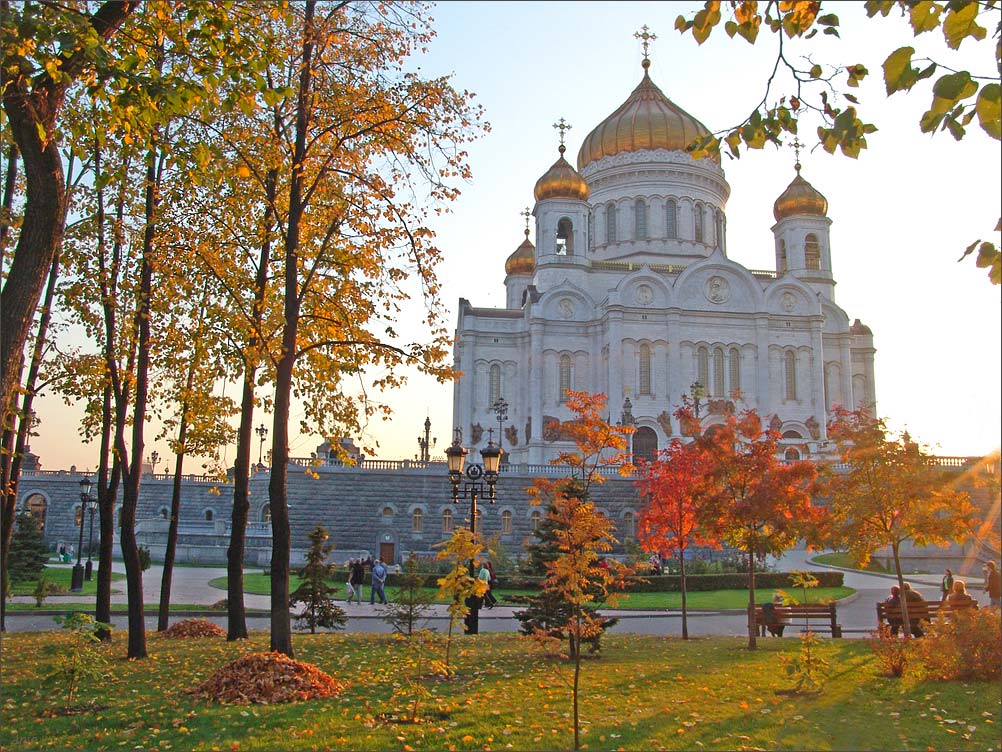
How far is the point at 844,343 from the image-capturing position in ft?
187

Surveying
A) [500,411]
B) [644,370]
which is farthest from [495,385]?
[644,370]

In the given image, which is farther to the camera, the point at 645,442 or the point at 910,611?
the point at 645,442

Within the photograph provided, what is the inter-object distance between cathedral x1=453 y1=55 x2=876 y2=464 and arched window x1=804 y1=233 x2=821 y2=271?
0.10 meters

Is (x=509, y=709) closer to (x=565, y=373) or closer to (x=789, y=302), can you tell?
(x=565, y=373)

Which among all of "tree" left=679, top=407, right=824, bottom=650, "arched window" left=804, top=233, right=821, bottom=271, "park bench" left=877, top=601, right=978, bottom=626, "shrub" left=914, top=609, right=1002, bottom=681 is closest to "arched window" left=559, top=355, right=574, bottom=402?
"arched window" left=804, top=233, right=821, bottom=271

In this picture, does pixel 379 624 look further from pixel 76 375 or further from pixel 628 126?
pixel 628 126

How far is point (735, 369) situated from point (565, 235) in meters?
14.0

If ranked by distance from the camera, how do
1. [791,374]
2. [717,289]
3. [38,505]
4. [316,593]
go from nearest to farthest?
1. [316,593]
2. [38,505]
3. [791,374]
4. [717,289]

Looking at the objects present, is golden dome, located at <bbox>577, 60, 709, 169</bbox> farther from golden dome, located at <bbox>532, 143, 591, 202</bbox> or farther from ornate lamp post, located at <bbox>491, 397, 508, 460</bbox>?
ornate lamp post, located at <bbox>491, 397, 508, 460</bbox>

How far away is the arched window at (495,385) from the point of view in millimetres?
56156

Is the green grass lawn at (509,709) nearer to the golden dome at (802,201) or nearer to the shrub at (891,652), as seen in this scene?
the shrub at (891,652)

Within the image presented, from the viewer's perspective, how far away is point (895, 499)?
1506 centimetres

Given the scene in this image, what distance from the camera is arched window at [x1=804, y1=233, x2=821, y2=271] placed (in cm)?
5991

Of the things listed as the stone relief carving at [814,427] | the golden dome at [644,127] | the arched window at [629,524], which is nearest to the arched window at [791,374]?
the stone relief carving at [814,427]
